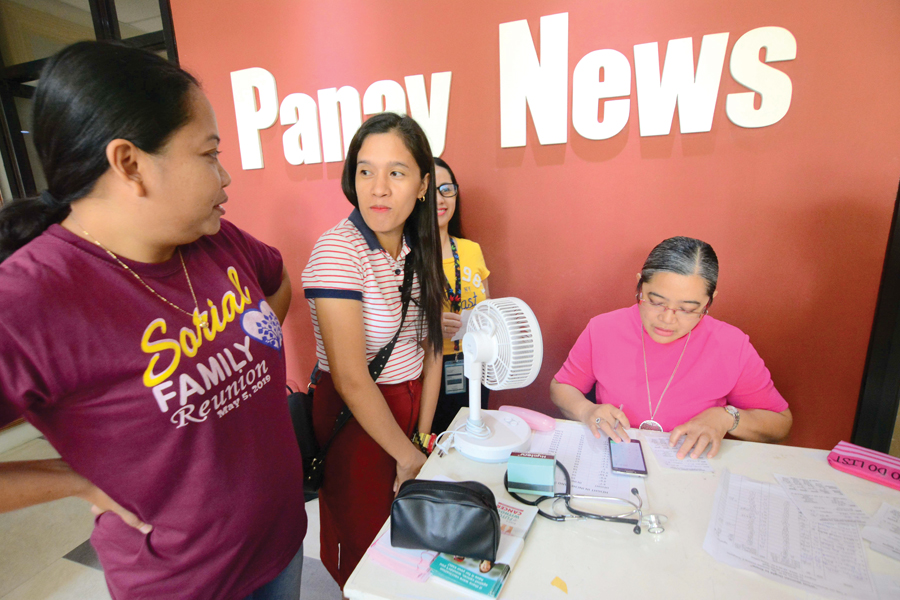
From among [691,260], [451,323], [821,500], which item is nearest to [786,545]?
[821,500]

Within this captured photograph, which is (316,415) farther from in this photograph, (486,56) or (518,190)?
(486,56)

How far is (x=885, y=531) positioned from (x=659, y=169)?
1.43 metres

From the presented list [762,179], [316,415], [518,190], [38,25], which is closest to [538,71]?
[518,190]

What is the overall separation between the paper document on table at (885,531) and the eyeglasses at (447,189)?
1681mm

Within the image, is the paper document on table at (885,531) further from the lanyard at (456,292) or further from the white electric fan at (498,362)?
the lanyard at (456,292)

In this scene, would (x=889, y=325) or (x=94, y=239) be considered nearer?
(x=94, y=239)

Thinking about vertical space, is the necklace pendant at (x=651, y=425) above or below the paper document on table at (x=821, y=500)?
below

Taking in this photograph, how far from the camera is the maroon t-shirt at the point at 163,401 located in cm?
61

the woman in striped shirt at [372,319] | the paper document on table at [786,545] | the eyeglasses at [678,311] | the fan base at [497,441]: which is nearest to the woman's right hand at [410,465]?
the woman in striped shirt at [372,319]

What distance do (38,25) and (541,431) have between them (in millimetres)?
4593

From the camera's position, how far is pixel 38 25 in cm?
308

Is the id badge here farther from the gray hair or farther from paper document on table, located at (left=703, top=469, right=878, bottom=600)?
paper document on table, located at (left=703, top=469, right=878, bottom=600)

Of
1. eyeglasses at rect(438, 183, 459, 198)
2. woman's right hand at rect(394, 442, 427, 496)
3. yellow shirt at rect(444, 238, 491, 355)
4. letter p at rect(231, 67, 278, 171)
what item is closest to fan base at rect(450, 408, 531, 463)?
woman's right hand at rect(394, 442, 427, 496)

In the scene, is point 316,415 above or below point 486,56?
below
